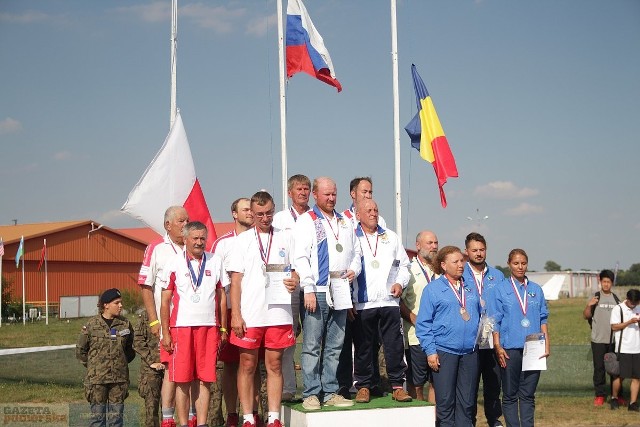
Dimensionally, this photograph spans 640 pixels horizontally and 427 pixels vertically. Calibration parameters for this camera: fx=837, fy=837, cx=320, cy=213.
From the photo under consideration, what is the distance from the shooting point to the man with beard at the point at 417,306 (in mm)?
8703

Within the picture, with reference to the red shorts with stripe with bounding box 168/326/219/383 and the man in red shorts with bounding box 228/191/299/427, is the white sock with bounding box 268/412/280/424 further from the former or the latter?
the red shorts with stripe with bounding box 168/326/219/383

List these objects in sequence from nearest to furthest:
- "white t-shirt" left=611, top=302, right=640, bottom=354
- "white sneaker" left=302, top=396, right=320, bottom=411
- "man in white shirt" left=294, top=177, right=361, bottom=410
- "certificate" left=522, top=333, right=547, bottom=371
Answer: "white sneaker" left=302, top=396, right=320, bottom=411, "man in white shirt" left=294, top=177, right=361, bottom=410, "certificate" left=522, top=333, right=547, bottom=371, "white t-shirt" left=611, top=302, right=640, bottom=354

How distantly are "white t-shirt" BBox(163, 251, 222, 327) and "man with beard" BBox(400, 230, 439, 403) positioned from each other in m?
2.45

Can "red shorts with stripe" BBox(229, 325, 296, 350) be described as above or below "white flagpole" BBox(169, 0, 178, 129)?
below

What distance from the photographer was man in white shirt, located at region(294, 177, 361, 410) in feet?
24.3

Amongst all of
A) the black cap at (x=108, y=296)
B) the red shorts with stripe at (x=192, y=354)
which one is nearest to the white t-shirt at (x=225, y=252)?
the red shorts with stripe at (x=192, y=354)

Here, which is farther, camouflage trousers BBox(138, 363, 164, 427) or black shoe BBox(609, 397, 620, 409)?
black shoe BBox(609, 397, 620, 409)

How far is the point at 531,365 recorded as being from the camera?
812 cm

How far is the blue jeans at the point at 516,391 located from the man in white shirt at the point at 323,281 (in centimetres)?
167

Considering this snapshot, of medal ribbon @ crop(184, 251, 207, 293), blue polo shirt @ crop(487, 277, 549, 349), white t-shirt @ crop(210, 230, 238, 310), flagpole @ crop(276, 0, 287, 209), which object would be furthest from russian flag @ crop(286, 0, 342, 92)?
medal ribbon @ crop(184, 251, 207, 293)

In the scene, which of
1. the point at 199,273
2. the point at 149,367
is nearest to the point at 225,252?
the point at 199,273

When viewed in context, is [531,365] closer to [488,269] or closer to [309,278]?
[488,269]

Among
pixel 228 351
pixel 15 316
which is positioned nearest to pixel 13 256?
pixel 15 316

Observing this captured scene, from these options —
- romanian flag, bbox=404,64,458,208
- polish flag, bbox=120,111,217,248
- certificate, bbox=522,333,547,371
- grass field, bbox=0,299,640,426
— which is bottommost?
grass field, bbox=0,299,640,426
